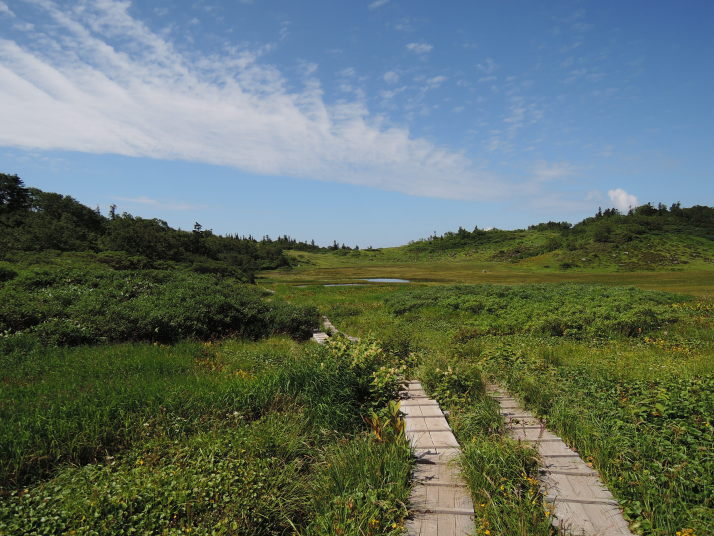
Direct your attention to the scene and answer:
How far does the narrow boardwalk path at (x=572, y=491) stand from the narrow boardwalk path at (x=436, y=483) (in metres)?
0.95

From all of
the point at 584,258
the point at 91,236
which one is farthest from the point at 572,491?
the point at 584,258

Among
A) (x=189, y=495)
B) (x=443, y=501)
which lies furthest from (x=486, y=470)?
(x=189, y=495)

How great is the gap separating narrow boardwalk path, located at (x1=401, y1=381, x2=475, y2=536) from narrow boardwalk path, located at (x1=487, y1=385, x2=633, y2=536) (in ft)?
3.12

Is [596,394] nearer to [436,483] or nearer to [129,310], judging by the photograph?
[436,483]

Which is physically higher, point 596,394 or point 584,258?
point 584,258

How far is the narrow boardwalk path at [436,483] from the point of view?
366cm

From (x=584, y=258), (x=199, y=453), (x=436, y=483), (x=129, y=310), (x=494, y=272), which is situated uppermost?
(x=584, y=258)

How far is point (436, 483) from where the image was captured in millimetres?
4340

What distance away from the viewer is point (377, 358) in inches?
366

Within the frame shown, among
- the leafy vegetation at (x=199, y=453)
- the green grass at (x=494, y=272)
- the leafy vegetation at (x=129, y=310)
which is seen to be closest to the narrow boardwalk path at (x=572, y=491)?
the leafy vegetation at (x=199, y=453)

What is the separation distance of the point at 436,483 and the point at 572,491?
1568mm

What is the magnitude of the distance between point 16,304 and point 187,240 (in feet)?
164

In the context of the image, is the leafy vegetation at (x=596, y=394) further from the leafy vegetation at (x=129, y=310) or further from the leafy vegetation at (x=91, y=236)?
the leafy vegetation at (x=91, y=236)

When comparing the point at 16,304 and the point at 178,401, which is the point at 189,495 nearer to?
the point at 178,401
